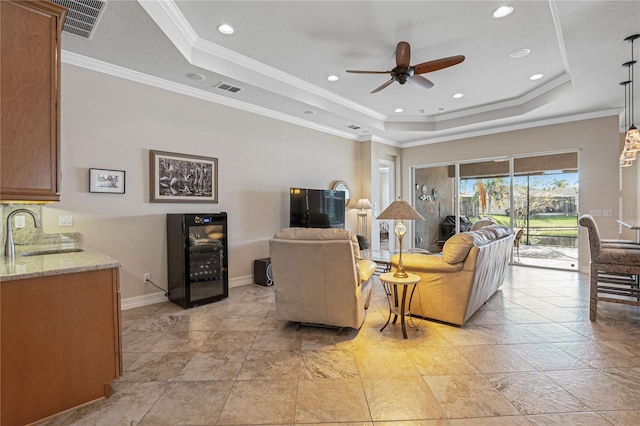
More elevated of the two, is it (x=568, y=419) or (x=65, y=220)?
(x=65, y=220)

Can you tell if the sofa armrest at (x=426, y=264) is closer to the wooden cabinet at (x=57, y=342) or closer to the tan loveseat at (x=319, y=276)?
the tan loveseat at (x=319, y=276)

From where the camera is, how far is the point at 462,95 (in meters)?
4.99

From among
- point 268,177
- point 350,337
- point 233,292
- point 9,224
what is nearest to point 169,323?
point 233,292

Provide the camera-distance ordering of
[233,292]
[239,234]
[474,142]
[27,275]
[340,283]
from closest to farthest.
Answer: [27,275] < [340,283] < [233,292] < [239,234] < [474,142]

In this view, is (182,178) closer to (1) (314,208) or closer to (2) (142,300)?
(2) (142,300)

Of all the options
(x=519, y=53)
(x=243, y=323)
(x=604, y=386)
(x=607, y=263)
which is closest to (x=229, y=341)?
(x=243, y=323)

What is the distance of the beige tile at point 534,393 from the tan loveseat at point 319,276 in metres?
1.17

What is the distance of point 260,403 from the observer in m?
1.84

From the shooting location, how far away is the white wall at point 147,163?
322 centimetres

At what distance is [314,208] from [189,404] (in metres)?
3.77

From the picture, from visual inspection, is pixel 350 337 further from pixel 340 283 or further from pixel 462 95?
pixel 462 95

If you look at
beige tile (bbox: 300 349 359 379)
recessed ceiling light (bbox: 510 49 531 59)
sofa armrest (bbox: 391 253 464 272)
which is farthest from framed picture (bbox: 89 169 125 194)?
recessed ceiling light (bbox: 510 49 531 59)

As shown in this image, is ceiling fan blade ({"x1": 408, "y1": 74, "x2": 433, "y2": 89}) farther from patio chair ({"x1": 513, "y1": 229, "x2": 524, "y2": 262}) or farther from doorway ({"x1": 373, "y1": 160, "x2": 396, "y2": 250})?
patio chair ({"x1": 513, "y1": 229, "x2": 524, "y2": 262})

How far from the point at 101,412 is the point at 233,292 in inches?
97.3
